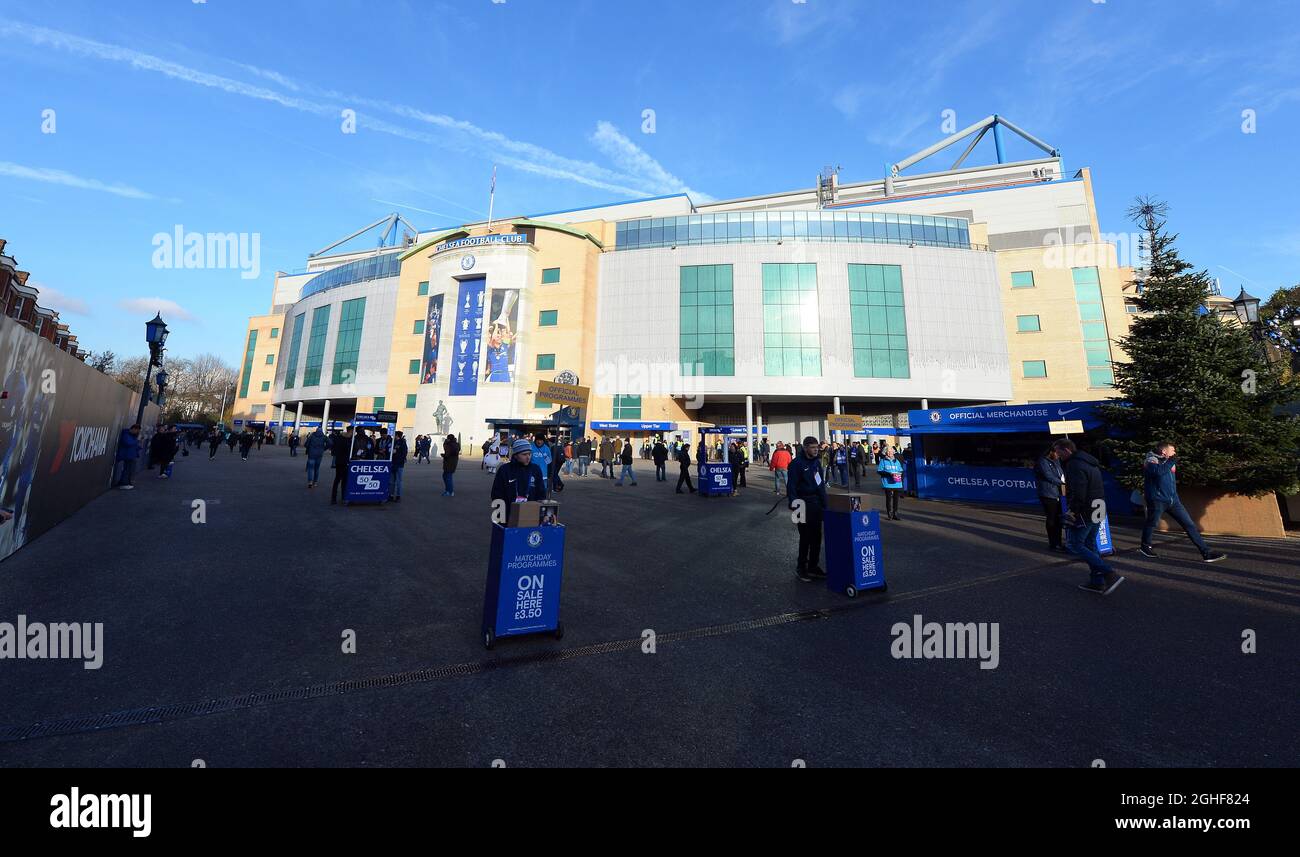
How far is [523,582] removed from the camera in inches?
165

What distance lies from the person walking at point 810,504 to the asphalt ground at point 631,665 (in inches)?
14.9

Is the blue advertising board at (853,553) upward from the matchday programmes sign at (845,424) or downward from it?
downward

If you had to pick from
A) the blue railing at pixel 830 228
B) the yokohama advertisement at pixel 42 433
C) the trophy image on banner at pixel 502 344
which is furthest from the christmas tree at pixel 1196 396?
the trophy image on banner at pixel 502 344

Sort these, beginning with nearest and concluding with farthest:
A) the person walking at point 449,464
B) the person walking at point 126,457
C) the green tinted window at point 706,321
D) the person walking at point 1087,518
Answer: the person walking at point 1087,518
the person walking at point 126,457
the person walking at point 449,464
the green tinted window at point 706,321

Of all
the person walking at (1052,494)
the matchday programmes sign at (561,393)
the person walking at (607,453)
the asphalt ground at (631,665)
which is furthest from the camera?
the matchday programmes sign at (561,393)

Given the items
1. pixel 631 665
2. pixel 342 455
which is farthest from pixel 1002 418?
pixel 342 455

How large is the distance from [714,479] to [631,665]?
1232 centimetres

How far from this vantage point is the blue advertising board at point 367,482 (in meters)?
11.5

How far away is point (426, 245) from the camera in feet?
168

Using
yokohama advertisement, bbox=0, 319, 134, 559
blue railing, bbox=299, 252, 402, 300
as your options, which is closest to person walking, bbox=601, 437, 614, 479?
yokohama advertisement, bbox=0, 319, 134, 559

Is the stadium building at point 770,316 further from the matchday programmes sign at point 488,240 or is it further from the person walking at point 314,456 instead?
the person walking at point 314,456

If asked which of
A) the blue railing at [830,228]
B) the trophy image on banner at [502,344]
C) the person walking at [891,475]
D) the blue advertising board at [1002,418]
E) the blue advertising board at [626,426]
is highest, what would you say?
the blue railing at [830,228]

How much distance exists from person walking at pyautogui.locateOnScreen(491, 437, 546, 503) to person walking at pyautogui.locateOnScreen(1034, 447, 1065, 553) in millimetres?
8790
